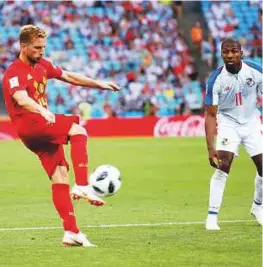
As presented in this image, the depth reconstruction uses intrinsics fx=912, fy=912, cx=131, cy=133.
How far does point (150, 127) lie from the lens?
3164 centimetres

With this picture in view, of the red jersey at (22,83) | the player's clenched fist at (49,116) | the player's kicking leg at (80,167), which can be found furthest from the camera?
the red jersey at (22,83)

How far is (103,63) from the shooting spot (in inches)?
1350

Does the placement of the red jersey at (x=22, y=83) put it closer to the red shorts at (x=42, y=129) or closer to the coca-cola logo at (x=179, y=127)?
the red shorts at (x=42, y=129)

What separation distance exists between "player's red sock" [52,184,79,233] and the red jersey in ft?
2.86

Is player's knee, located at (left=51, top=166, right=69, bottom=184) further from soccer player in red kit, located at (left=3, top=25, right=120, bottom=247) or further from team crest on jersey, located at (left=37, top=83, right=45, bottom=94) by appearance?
team crest on jersey, located at (left=37, top=83, right=45, bottom=94)

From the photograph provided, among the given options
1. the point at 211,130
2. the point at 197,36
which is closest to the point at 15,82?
the point at 211,130

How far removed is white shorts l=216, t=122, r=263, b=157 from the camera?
11.0 m

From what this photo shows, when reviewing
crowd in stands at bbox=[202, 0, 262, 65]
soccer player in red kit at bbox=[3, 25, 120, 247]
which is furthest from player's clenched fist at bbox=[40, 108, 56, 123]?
crowd in stands at bbox=[202, 0, 262, 65]

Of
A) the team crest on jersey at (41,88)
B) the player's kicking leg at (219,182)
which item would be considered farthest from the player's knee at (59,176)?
the player's kicking leg at (219,182)

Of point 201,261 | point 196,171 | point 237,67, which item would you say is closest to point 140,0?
point 196,171

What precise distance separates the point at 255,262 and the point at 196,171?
11.5 m

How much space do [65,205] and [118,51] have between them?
→ 2582cm

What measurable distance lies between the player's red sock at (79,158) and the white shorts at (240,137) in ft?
7.93

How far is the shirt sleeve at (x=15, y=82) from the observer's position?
29.6 ft
